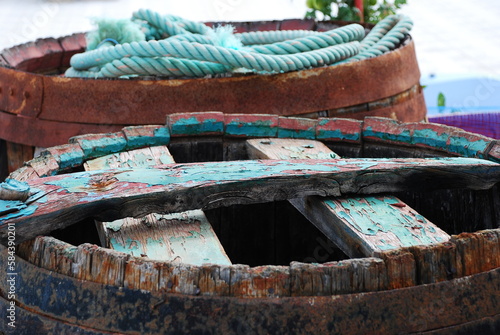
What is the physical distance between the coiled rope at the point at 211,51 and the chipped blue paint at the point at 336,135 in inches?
21.5

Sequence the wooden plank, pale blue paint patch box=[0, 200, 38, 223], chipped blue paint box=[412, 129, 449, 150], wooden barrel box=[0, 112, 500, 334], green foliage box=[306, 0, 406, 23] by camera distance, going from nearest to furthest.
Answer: wooden barrel box=[0, 112, 500, 334], pale blue paint patch box=[0, 200, 38, 223], chipped blue paint box=[412, 129, 449, 150], the wooden plank, green foliage box=[306, 0, 406, 23]

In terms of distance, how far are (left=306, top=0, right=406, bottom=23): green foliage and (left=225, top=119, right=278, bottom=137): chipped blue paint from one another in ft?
6.38

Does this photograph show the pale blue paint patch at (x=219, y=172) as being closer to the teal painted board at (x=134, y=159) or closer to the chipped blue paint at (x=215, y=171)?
the chipped blue paint at (x=215, y=171)

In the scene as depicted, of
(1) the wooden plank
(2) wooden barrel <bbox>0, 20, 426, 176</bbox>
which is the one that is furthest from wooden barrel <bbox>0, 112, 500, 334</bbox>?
(1) the wooden plank

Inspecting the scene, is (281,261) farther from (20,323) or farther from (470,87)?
(470,87)

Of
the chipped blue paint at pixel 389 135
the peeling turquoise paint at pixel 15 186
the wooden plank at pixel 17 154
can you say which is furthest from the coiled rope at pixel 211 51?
the peeling turquoise paint at pixel 15 186

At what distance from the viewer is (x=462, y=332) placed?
1102mm

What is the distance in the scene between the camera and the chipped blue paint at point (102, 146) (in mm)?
1875

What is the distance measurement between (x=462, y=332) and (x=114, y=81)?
1.67 meters

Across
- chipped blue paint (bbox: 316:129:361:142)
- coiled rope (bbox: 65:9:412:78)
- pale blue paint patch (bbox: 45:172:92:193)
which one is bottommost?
chipped blue paint (bbox: 316:129:361:142)

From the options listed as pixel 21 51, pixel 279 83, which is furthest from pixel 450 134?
pixel 21 51

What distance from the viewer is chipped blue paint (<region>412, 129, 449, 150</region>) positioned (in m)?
1.85

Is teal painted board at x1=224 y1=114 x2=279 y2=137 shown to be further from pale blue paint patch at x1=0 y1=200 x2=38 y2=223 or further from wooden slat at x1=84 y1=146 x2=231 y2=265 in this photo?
pale blue paint patch at x1=0 y1=200 x2=38 y2=223

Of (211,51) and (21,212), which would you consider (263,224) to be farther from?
(21,212)
